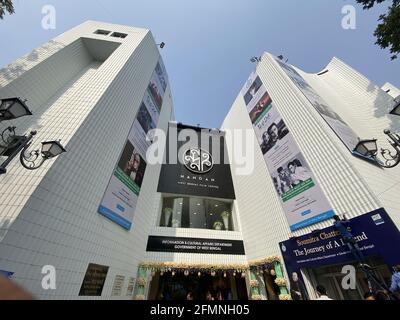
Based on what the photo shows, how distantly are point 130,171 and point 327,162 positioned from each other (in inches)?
377

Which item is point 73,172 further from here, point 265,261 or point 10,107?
point 265,261

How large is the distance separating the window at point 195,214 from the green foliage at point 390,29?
40.6ft

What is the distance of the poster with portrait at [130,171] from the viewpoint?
823 centimetres

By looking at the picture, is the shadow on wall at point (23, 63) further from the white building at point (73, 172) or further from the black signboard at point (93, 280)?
the black signboard at point (93, 280)

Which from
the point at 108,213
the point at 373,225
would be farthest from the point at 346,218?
the point at 108,213

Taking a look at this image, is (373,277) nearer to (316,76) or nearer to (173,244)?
(173,244)

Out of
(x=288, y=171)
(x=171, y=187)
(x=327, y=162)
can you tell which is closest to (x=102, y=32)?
(x=171, y=187)

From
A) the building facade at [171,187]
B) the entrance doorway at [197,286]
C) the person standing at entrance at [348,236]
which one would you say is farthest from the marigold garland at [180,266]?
the person standing at entrance at [348,236]

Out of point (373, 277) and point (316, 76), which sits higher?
point (316, 76)

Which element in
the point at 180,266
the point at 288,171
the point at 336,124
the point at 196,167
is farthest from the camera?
the point at 196,167

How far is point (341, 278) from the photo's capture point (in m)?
7.61

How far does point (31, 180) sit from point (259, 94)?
1488cm

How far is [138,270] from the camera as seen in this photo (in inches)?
392

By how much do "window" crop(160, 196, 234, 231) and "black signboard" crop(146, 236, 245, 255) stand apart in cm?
136
